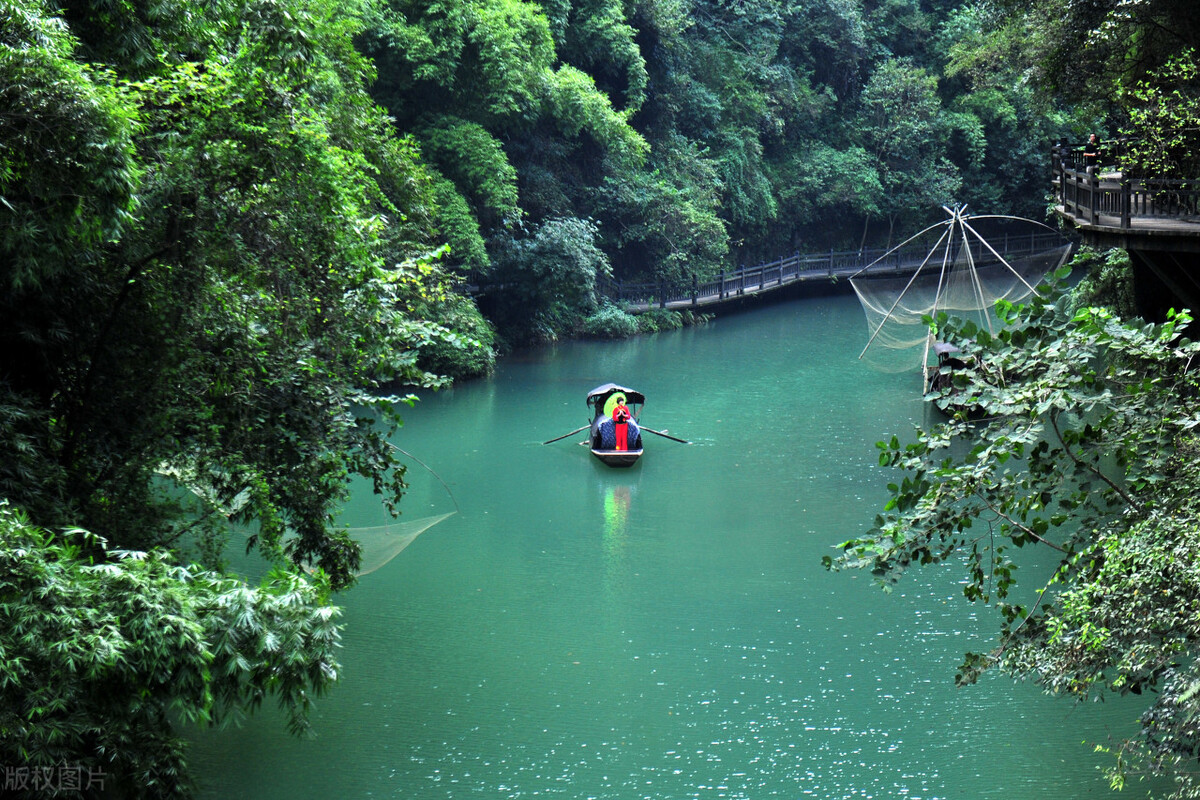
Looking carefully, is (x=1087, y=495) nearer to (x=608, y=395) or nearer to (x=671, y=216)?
(x=608, y=395)

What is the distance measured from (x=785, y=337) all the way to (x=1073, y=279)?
349 inches

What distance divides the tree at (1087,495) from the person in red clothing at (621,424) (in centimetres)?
848

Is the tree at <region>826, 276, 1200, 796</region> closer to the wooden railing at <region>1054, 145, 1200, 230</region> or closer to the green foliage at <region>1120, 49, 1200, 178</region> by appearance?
the green foliage at <region>1120, 49, 1200, 178</region>

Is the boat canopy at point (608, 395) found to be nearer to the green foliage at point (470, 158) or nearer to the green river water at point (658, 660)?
the green river water at point (658, 660)

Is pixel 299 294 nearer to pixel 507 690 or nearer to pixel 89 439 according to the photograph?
pixel 89 439

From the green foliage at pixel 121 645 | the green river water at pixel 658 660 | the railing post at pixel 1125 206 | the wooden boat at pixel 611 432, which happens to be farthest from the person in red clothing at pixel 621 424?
the green foliage at pixel 121 645

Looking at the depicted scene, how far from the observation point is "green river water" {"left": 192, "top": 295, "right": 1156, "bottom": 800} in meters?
6.31

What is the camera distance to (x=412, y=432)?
1488cm

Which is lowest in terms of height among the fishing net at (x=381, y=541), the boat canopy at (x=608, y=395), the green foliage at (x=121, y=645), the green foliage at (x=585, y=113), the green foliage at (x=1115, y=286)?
the fishing net at (x=381, y=541)

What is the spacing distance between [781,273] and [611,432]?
1461 cm

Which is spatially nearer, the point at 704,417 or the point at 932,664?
the point at 932,664

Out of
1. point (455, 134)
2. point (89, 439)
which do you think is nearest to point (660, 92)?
point (455, 134)

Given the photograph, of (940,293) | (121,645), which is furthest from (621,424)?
(121,645)

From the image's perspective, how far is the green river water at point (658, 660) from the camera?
6.31 m
